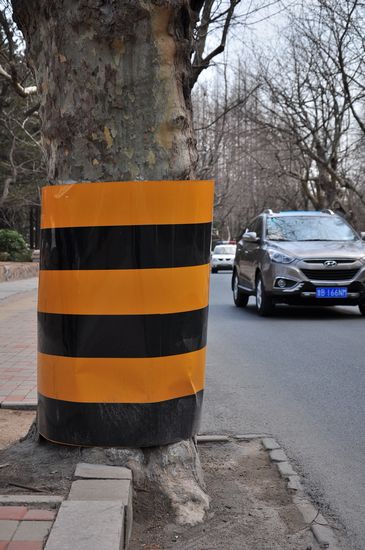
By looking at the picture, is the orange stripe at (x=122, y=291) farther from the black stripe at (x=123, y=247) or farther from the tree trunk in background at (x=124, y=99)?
the tree trunk in background at (x=124, y=99)

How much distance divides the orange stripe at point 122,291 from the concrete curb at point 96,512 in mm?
712

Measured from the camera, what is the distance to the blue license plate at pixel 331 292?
38.1ft

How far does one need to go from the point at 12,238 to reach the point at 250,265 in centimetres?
1842

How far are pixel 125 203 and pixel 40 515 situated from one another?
4.46ft

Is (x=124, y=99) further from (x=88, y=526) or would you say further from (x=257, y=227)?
(x=257, y=227)

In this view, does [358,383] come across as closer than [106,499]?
No

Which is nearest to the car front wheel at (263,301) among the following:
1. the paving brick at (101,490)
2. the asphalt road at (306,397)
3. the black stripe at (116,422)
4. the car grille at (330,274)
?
the asphalt road at (306,397)

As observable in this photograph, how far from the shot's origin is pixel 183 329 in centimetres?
339

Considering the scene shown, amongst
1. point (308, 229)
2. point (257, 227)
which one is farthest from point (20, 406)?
point (257, 227)

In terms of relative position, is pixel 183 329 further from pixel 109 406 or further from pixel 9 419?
pixel 9 419

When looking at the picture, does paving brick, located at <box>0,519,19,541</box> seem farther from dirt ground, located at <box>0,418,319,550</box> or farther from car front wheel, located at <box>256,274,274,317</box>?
car front wheel, located at <box>256,274,274,317</box>

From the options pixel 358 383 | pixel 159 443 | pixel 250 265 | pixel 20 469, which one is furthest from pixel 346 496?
pixel 250 265

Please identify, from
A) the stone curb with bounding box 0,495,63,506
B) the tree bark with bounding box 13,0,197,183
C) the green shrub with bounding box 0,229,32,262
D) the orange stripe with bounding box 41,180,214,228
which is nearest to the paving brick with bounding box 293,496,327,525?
the stone curb with bounding box 0,495,63,506

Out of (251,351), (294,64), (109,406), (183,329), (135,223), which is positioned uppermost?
(294,64)
